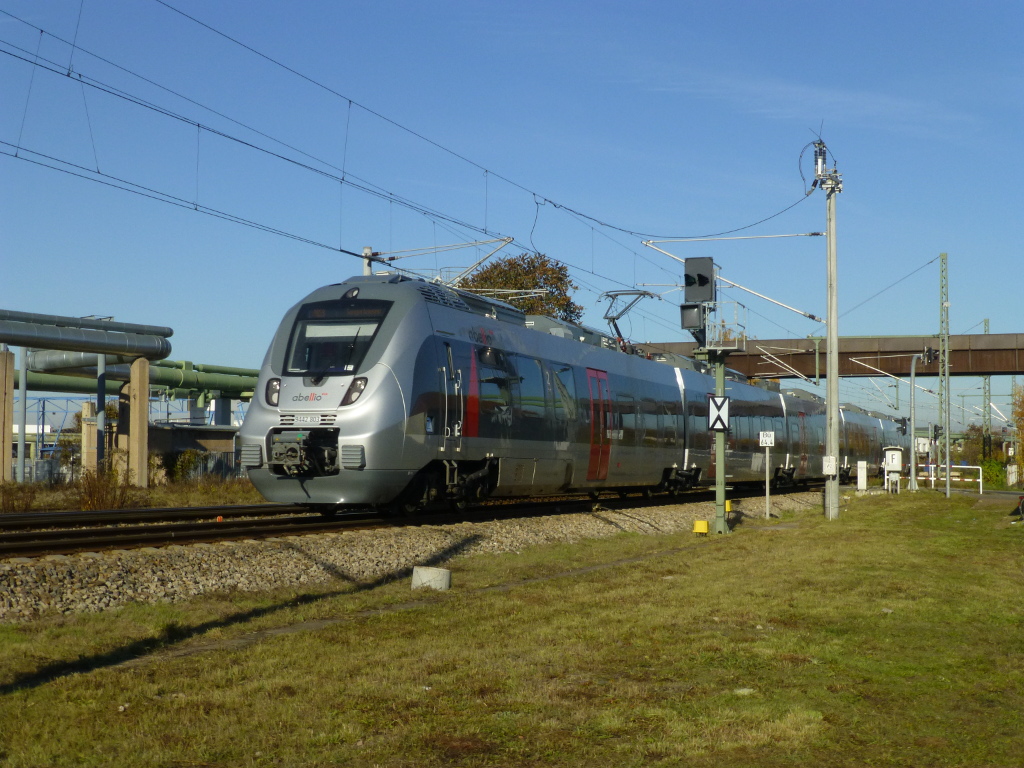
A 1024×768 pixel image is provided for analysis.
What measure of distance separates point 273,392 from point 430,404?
2546 millimetres

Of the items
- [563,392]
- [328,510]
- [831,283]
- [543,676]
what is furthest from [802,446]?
[543,676]

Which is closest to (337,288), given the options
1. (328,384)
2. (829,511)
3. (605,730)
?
(328,384)

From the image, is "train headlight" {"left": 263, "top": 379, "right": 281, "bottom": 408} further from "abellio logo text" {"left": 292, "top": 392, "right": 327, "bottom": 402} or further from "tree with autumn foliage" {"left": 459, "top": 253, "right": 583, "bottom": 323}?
"tree with autumn foliage" {"left": 459, "top": 253, "right": 583, "bottom": 323}

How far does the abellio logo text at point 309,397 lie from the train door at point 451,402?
2.22 m

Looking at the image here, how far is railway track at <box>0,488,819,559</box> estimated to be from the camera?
1334 cm

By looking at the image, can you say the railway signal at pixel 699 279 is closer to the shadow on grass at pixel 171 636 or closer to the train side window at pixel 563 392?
the train side window at pixel 563 392

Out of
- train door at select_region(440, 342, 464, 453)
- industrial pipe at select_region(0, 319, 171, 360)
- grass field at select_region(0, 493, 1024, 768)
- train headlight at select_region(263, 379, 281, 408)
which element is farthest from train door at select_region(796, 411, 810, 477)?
train headlight at select_region(263, 379, 281, 408)

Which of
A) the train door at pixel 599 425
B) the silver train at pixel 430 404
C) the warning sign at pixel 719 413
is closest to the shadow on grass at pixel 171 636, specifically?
the silver train at pixel 430 404

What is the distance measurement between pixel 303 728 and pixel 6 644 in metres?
3.68

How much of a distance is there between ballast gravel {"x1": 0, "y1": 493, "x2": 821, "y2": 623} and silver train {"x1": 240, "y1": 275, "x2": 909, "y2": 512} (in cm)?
107

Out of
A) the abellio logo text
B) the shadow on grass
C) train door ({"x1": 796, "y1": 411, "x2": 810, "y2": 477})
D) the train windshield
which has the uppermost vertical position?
the train windshield

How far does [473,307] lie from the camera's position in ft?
66.9

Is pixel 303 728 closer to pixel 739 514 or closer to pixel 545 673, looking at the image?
pixel 545 673

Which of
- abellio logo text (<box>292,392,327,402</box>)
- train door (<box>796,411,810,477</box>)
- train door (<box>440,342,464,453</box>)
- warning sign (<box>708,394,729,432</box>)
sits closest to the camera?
abellio logo text (<box>292,392,327,402</box>)
